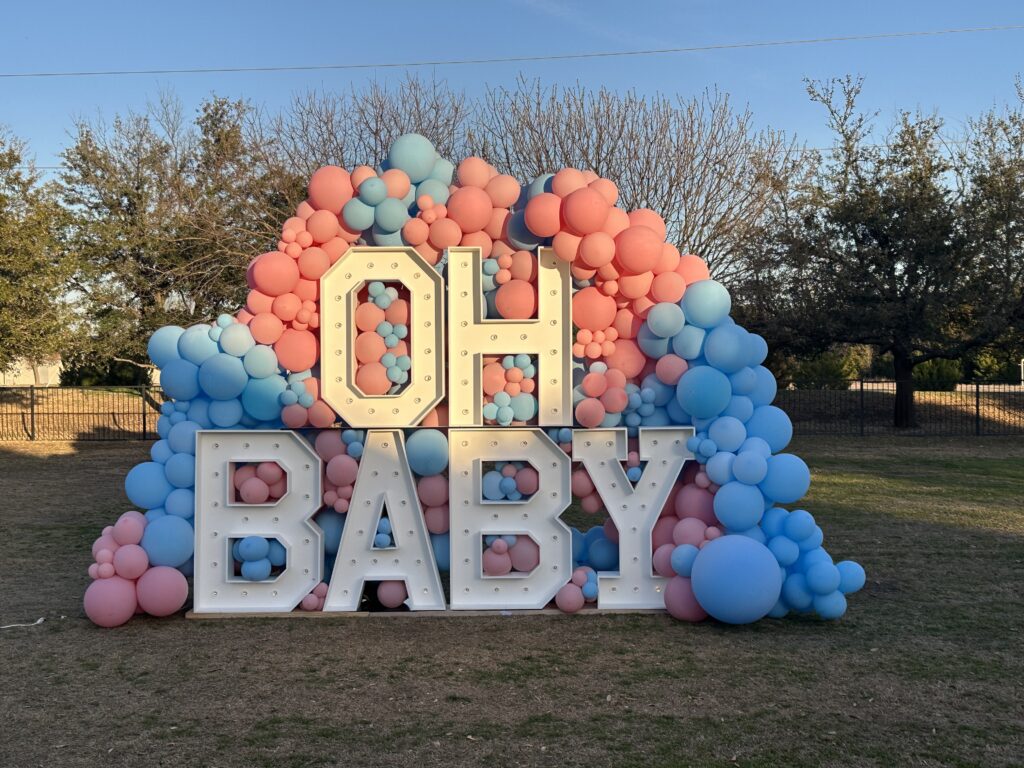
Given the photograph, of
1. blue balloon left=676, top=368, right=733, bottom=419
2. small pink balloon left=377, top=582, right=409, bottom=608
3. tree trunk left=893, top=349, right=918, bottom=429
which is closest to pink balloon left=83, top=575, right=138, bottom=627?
small pink balloon left=377, top=582, right=409, bottom=608

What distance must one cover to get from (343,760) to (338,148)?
1791 cm

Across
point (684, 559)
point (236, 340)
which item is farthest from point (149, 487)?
point (684, 559)

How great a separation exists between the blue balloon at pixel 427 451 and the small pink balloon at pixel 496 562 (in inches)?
26.8

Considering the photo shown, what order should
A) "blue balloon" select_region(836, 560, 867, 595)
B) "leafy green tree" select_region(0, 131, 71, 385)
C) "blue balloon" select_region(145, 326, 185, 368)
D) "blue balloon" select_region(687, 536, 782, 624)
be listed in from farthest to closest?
"leafy green tree" select_region(0, 131, 71, 385)
"blue balloon" select_region(145, 326, 185, 368)
"blue balloon" select_region(836, 560, 867, 595)
"blue balloon" select_region(687, 536, 782, 624)

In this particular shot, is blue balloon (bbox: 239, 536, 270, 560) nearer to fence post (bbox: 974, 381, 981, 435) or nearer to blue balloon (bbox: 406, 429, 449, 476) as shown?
blue balloon (bbox: 406, 429, 449, 476)

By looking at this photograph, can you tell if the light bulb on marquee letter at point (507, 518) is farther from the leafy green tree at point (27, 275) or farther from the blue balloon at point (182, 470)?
the leafy green tree at point (27, 275)

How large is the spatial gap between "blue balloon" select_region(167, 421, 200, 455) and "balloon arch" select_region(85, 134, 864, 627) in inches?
0.6

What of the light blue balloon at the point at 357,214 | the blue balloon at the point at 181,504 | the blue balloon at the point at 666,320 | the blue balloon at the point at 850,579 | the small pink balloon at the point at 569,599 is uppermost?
the light blue balloon at the point at 357,214

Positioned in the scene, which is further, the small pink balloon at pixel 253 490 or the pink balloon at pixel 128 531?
the small pink balloon at pixel 253 490

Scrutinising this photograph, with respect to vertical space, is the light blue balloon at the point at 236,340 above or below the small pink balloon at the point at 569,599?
above

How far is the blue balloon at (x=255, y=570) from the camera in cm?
651

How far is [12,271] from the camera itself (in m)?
19.4

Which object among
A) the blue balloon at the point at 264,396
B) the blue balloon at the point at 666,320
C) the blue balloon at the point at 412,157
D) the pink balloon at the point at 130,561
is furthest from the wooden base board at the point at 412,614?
the blue balloon at the point at 412,157

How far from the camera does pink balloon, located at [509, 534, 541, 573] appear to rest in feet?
21.9
